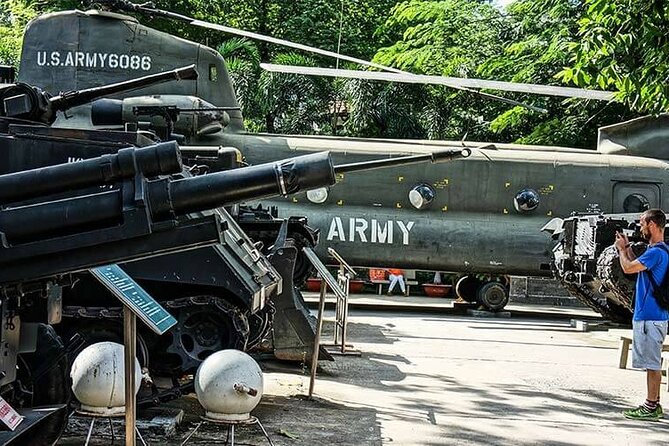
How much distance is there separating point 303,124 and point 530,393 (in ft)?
61.4

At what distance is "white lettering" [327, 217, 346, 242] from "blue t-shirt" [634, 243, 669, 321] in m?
9.21

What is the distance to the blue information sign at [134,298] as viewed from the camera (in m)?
5.23

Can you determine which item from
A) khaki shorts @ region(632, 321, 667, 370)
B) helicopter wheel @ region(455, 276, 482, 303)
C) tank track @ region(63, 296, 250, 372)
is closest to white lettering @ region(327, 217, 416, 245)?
helicopter wheel @ region(455, 276, 482, 303)

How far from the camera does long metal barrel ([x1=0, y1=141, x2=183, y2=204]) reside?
4.49 meters

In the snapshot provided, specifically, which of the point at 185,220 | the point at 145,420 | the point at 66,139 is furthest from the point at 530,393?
the point at 185,220

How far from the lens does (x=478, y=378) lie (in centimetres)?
1104

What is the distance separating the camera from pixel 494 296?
19547 mm

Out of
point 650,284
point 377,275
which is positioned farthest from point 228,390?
point 377,275

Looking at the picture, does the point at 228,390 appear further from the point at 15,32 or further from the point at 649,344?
the point at 15,32

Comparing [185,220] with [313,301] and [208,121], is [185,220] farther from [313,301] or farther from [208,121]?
[313,301]

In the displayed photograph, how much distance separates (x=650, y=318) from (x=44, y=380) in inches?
205

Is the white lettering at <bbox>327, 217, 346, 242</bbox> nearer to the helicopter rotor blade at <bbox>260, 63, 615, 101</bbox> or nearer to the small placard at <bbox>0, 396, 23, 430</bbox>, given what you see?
the helicopter rotor blade at <bbox>260, 63, 615, 101</bbox>

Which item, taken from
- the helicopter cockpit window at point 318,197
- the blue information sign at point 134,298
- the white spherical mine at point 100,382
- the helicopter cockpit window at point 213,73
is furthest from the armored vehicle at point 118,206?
the helicopter cockpit window at point 318,197

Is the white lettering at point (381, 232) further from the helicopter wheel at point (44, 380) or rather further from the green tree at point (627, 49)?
the helicopter wheel at point (44, 380)
